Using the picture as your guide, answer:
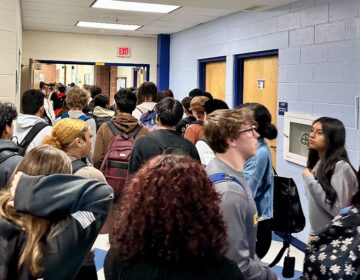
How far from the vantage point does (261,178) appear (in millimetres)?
2566

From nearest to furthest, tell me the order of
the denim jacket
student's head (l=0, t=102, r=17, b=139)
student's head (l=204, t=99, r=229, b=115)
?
student's head (l=0, t=102, r=17, b=139) < the denim jacket < student's head (l=204, t=99, r=229, b=115)

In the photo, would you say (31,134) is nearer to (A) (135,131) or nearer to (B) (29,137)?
(B) (29,137)

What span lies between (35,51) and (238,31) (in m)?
4.27

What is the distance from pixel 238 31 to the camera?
5.92 metres

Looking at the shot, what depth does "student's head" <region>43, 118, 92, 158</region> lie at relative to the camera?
7.36 feet

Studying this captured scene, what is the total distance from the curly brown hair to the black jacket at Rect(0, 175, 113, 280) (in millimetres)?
206

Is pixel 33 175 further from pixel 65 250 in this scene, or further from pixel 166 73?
pixel 166 73

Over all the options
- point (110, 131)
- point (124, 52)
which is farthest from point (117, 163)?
point (124, 52)

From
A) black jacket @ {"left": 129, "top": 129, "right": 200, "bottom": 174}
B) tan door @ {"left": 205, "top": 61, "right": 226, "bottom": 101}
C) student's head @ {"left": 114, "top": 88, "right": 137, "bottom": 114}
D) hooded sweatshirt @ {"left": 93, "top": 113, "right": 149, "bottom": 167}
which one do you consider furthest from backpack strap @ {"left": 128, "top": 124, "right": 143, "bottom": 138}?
tan door @ {"left": 205, "top": 61, "right": 226, "bottom": 101}

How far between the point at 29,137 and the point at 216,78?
14.4 ft

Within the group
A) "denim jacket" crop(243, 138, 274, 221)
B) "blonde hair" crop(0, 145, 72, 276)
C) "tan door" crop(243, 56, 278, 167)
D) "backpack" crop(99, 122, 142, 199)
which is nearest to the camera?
"blonde hair" crop(0, 145, 72, 276)

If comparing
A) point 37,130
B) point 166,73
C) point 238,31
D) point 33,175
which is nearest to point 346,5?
point 238,31

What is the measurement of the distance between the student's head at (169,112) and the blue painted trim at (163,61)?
5663mm

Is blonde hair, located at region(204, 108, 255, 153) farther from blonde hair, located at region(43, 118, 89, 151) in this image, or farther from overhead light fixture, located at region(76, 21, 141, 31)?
overhead light fixture, located at region(76, 21, 141, 31)
